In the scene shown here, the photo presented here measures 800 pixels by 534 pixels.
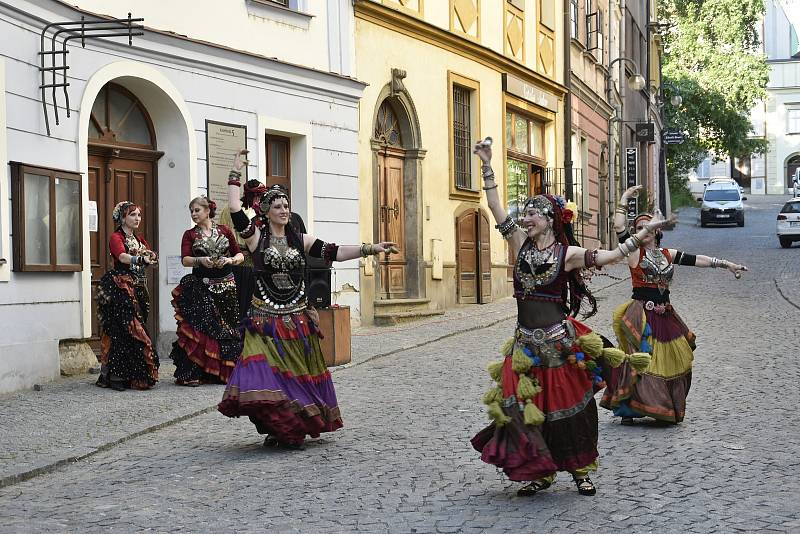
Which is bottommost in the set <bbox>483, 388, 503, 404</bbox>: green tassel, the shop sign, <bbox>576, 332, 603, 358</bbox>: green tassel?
<bbox>483, 388, 503, 404</bbox>: green tassel

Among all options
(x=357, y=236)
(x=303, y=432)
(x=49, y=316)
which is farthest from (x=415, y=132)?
(x=303, y=432)

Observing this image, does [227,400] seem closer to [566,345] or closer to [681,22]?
[566,345]

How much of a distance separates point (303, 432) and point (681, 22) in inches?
2148

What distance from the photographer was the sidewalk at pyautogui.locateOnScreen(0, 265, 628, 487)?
8609mm

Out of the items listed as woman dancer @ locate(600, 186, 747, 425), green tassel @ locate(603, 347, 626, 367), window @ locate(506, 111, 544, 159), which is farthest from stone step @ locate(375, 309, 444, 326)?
green tassel @ locate(603, 347, 626, 367)

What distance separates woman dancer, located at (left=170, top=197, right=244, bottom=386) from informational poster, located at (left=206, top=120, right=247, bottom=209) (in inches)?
118

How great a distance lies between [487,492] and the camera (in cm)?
716

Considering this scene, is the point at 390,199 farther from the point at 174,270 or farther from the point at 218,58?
the point at 174,270

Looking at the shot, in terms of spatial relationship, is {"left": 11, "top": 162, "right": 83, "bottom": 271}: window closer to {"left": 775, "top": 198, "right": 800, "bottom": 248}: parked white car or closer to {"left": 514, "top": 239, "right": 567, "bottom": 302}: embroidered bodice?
{"left": 514, "top": 239, "right": 567, "bottom": 302}: embroidered bodice

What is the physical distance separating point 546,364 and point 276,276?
2.45 m

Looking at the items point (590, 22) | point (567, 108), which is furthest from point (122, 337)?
point (590, 22)

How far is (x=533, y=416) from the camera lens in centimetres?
692

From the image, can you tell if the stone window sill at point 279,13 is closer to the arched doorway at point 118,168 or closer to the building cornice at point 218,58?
the building cornice at point 218,58

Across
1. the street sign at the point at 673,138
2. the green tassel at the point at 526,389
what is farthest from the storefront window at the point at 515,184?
the street sign at the point at 673,138
